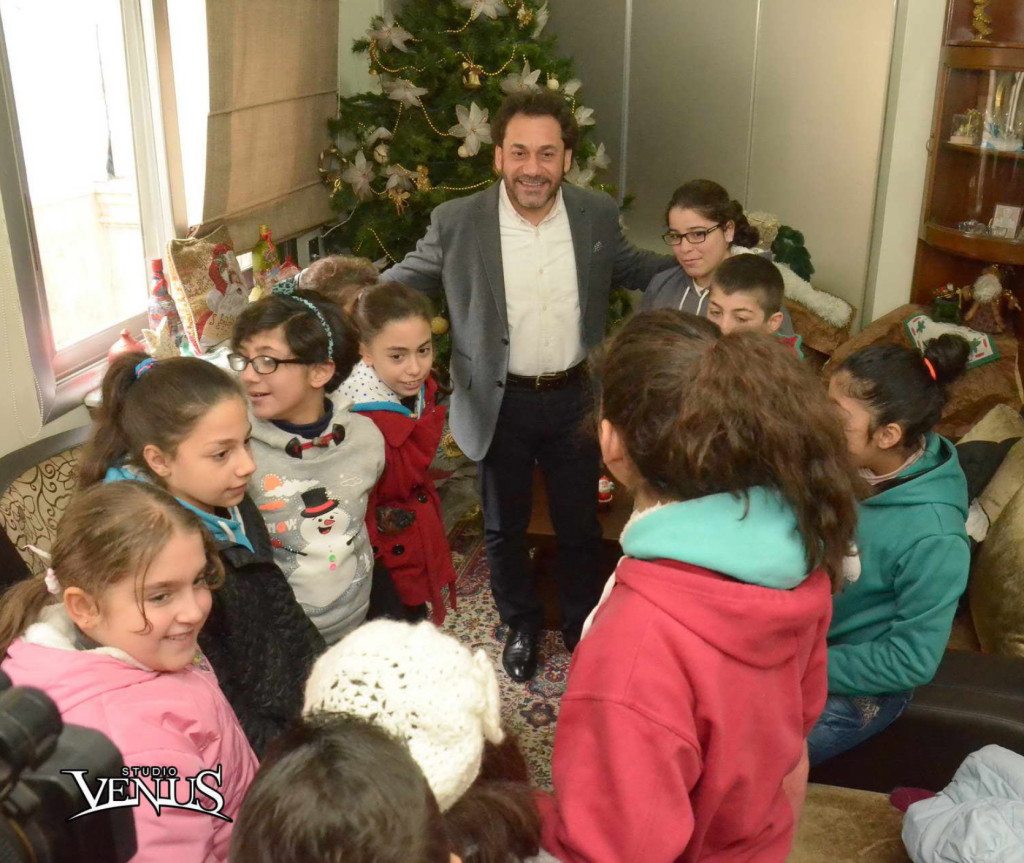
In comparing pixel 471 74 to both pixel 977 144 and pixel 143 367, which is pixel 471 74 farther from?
pixel 143 367

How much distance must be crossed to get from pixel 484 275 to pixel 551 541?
3.04 ft

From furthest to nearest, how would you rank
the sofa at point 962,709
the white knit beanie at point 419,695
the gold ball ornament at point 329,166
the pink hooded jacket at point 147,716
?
the gold ball ornament at point 329,166 → the sofa at point 962,709 → the pink hooded jacket at point 147,716 → the white knit beanie at point 419,695

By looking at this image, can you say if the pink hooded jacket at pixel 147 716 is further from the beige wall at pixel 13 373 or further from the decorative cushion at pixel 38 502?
the beige wall at pixel 13 373

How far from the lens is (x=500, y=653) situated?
9.34 feet

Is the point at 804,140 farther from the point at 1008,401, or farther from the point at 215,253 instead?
the point at 215,253

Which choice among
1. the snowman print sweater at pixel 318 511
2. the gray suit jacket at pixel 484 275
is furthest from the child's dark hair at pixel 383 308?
the gray suit jacket at pixel 484 275

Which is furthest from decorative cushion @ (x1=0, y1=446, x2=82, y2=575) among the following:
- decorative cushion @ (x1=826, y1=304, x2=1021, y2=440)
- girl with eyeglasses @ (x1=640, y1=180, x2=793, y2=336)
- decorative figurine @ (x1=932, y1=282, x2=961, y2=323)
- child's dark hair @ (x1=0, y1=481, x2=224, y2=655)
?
decorative figurine @ (x1=932, y1=282, x2=961, y2=323)

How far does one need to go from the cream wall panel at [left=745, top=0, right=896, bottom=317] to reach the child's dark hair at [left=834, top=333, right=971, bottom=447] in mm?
2948

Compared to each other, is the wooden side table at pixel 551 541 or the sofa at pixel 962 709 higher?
the sofa at pixel 962 709

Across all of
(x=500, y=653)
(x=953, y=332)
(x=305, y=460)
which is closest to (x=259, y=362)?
(x=305, y=460)

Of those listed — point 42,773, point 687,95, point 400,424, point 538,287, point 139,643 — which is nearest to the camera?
point 42,773

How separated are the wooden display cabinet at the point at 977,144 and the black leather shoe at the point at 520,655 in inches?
101

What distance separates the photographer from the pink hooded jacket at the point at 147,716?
0.98 metres

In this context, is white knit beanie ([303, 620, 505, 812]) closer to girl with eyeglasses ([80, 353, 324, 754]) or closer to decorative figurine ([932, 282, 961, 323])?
girl with eyeglasses ([80, 353, 324, 754])
